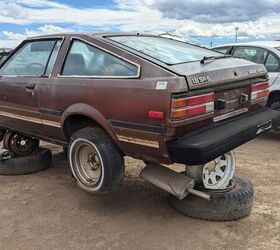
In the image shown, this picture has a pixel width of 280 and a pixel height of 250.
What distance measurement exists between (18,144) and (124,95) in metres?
2.60

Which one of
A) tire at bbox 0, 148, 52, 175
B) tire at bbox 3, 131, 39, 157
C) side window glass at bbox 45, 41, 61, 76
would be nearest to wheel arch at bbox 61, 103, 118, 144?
side window glass at bbox 45, 41, 61, 76

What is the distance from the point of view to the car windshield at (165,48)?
385cm

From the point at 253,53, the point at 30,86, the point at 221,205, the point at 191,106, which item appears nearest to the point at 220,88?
the point at 191,106

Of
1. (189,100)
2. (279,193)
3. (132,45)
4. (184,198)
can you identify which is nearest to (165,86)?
(189,100)

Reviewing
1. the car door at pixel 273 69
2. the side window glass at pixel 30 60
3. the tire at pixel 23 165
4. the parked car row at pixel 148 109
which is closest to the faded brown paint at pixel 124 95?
the parked car row at pixel 148 109

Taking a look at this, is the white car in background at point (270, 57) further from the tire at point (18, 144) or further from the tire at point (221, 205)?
the tire at point (18, 144)

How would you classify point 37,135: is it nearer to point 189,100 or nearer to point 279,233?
point 189,100

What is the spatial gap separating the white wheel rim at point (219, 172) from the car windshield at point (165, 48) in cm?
102

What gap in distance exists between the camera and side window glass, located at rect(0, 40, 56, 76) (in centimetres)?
464

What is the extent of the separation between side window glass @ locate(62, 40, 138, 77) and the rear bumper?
746mm

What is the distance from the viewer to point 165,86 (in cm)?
326

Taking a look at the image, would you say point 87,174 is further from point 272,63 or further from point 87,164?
point 272,63

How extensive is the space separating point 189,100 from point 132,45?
3.47 ft

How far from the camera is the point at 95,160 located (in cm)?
399
